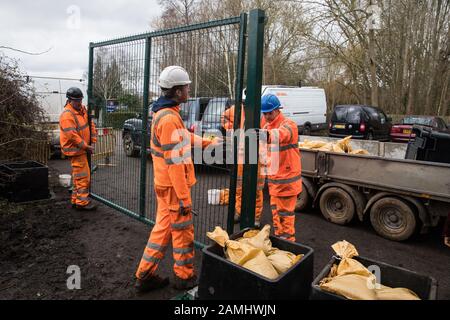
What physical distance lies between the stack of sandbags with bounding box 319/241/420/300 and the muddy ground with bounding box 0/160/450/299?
1649 mm

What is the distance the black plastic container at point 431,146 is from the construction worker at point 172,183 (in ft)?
11.9

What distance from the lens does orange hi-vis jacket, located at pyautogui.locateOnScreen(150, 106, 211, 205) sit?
2928 millimetres

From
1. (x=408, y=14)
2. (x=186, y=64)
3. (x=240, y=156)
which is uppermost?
(x=408, y=14)

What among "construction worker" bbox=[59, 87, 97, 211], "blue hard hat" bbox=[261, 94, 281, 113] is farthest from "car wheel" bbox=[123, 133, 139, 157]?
"blue hard hat" bbox=[261, 94, 281, 113]

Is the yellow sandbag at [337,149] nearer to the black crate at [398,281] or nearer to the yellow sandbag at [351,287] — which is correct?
the black crate at [398,281]

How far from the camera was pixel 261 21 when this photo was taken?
3008 mm

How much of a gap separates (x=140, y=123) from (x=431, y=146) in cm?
419

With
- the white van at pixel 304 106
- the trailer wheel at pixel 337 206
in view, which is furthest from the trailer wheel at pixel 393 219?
the white van at pixel 304 106

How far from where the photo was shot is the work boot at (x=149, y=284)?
3.16 metres

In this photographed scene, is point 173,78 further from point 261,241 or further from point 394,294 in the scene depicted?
point 394,294

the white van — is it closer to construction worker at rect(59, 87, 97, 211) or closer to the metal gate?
the metal gate
